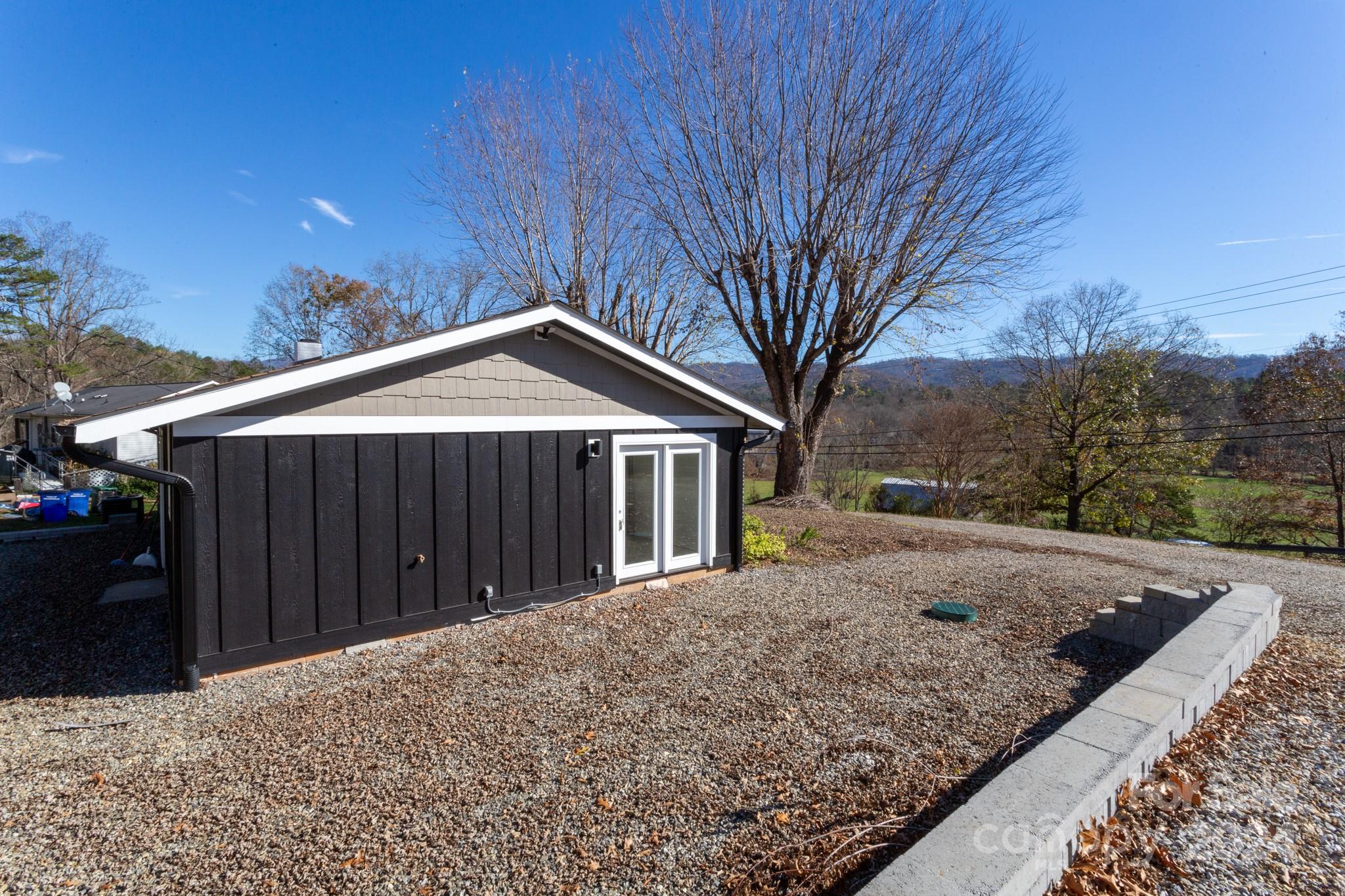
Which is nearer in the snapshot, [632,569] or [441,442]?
[441,442]

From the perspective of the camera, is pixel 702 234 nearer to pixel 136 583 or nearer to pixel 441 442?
pixel 441 442

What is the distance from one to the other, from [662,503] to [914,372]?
30.3 feet

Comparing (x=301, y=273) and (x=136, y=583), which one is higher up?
(x=301, y=273)

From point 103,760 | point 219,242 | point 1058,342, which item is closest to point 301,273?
point 219,242

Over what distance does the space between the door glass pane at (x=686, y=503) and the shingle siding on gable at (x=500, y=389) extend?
62cm

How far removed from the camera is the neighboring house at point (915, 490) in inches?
735

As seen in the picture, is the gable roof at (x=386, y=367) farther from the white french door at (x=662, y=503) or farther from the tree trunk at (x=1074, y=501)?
the tree trunk at (x=1074, y=501)

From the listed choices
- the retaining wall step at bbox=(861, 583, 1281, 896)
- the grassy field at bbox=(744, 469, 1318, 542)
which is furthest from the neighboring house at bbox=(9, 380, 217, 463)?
the grassy field at bbox=(744, 469, 1318, 542)

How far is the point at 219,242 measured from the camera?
19203mm

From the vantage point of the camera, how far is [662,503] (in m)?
6.97

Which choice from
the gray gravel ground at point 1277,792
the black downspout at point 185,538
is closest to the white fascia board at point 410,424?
the black downspout at point 185,538

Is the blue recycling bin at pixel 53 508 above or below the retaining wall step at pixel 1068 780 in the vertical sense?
above

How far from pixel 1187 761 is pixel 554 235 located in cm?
1394

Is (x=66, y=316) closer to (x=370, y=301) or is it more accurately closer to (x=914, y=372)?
(x=370, y=301)
